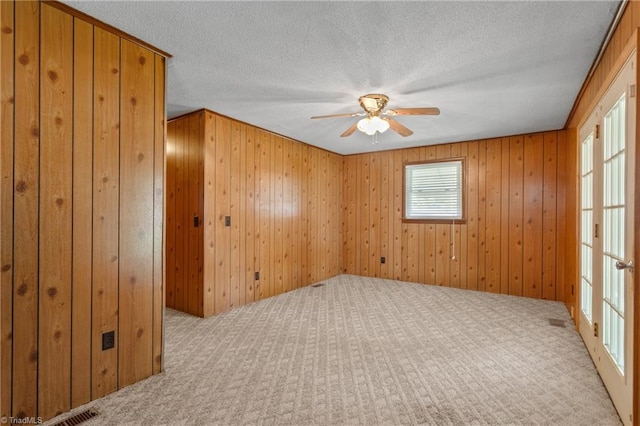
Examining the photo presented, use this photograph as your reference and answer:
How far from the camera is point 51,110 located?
1.88 meters

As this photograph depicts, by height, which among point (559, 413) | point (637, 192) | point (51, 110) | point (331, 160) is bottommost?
point (559, 413)

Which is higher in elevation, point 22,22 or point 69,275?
point 22,22

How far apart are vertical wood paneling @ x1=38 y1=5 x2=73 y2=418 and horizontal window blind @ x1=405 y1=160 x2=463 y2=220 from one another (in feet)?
15.7

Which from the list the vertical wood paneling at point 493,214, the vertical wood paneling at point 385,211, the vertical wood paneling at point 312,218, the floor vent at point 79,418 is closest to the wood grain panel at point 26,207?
the floor vent at point 79,418

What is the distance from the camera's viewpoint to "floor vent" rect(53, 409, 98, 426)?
183cm

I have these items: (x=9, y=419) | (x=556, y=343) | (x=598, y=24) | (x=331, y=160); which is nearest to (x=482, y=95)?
(x=598, y=24)

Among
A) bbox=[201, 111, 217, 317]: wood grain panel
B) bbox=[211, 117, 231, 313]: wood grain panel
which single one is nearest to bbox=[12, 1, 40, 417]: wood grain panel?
bbox=[201, 111, 217, 317]: wood grain panel

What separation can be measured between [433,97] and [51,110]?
299 cm

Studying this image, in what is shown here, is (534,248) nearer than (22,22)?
No

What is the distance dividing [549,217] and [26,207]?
550cm

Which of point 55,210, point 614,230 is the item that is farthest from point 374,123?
point 55,210

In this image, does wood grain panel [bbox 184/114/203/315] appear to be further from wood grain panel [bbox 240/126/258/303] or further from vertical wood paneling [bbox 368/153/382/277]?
vertical wood paneling [bbox 368/153/382/277]

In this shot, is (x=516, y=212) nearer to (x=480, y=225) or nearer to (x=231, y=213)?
(x=480, y=225)

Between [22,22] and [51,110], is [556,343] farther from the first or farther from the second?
[22,22]
